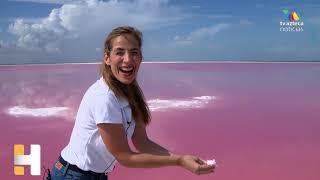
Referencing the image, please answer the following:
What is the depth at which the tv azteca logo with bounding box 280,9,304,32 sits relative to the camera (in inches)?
74.0

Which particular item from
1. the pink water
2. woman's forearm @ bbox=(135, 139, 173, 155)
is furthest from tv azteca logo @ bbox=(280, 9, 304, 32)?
woman's forearm @ bbox=(135, 139, 173, 155)

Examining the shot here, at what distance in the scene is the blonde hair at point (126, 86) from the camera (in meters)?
0.89

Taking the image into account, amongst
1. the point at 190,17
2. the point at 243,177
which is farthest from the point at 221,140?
the point at 190,17

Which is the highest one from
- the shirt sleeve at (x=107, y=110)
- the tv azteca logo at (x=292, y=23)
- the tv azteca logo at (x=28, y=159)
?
the tv azteca logo at (x=292, y=23)

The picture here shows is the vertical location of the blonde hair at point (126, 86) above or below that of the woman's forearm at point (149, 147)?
above

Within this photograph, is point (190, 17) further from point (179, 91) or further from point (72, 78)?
point (72, 78)

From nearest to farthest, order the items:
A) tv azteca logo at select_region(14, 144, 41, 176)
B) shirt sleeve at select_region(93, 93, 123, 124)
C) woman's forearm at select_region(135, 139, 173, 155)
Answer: shirt sleeve at select_region(93, 93, 123, 124)
woman's forearm at select_region(135, 139, 173, 155)
tv azteca logo at select_region(14, 144, 41, 176)

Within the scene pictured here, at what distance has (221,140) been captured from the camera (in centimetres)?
196

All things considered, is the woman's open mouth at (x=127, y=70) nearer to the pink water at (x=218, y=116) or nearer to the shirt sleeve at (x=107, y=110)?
the shirt sleeve at (x=107, y=110)

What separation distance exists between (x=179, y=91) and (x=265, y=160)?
0.49m

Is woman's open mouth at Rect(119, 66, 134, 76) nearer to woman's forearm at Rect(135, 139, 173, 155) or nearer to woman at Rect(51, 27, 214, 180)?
woman at Rect(51, 27, 214, 180)

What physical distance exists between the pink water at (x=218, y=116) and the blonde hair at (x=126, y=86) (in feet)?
3.31

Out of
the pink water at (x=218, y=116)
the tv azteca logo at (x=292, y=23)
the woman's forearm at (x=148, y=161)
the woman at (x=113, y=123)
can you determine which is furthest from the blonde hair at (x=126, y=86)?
the tv azteca logo at (x=292, y=23)

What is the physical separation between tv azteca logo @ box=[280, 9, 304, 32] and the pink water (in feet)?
0.53
